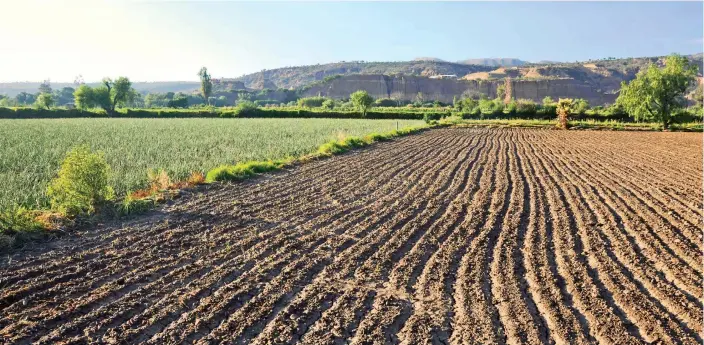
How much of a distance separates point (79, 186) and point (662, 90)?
1730 inches

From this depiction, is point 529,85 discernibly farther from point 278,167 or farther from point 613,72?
point 278,167

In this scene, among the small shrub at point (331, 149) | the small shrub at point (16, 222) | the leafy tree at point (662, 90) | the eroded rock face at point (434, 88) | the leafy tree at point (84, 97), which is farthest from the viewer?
the eroded rock face at point (434, 88)

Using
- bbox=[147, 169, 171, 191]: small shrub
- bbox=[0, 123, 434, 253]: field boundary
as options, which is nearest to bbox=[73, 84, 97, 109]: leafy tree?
bbox=[0, 123, 434, 253]: field boundary

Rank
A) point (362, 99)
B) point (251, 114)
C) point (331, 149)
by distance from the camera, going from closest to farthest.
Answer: point (331, 149), point (362, 99), point (251, 114)

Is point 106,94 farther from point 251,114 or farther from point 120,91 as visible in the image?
point 251,114

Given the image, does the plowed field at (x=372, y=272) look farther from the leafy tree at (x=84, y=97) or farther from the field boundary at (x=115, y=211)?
the leafy tree at (x=84, y=97)

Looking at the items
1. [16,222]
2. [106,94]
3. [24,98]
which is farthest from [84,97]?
[24,98]

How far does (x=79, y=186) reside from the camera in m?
8.73

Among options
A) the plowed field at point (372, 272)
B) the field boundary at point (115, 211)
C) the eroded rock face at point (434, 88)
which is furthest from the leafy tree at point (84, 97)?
the eroded rock face at point (434, 88)

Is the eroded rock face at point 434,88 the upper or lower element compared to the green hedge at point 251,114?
upper

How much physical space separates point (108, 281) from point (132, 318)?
1247 mm

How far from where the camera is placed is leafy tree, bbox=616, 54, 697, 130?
38.8 meters

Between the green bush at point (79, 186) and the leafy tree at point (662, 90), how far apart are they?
1692 inches

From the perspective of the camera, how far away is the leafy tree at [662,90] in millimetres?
38844
